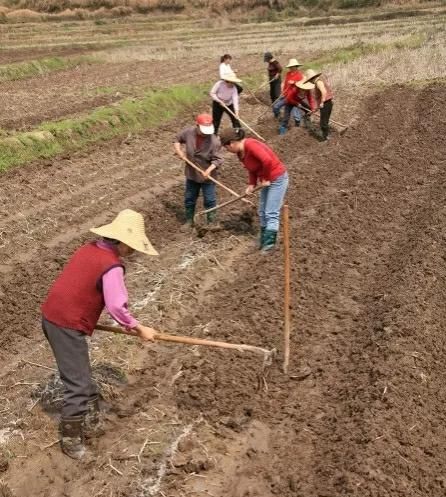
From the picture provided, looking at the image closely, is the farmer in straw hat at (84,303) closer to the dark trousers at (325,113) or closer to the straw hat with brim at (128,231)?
the straw hat with brim at (128,231)

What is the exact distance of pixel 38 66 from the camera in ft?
77.8

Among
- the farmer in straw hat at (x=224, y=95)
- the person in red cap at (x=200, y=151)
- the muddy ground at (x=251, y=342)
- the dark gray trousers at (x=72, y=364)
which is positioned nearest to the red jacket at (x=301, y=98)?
the farmer in straw hat at (x=224, y=95)

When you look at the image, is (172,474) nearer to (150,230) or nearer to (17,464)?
(17,464)

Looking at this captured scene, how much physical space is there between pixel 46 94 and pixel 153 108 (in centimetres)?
458

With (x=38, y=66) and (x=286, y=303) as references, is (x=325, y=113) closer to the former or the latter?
(x=286, y=303)

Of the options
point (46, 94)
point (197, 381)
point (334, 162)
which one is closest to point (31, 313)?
point (197, 381)

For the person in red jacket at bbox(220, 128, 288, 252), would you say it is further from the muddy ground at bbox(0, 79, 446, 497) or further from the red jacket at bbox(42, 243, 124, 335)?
the red jacket at bbox(42, 243, 124, 335)

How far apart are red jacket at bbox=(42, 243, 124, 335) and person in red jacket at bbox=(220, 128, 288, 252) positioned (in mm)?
3413

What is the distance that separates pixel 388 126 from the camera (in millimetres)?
14461

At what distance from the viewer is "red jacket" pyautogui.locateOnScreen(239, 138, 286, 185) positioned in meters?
7.75

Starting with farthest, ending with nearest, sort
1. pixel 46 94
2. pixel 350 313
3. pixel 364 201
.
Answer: pixel 46 94, pixel 364 201, pixel 350 313

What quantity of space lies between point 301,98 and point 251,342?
337 inches

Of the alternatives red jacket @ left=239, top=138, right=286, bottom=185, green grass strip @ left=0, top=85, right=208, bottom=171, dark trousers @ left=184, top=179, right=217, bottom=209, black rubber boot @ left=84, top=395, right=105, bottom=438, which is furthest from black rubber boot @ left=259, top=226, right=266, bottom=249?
green grass strip @ left=0, top=85, right=208, bottom=171

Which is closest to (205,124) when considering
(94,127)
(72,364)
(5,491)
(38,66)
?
(72,364)
